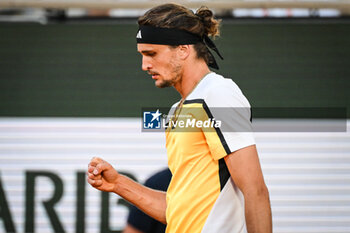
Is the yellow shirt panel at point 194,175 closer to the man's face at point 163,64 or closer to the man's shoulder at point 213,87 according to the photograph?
the man's shoulder at point 213,87

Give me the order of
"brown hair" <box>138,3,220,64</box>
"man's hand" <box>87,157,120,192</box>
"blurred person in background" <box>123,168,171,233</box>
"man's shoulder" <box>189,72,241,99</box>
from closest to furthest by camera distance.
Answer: "man's shoulder" <box>189,72,241,99</box>, "man's hand" <box>87,157,120,192</box>, "brown hair" <box>138,3,220,64</box>, "blurred person in background" <box>123,168,171,233</box>

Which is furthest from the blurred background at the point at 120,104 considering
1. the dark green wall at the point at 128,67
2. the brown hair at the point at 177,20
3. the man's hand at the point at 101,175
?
the man's hand at the point at 101,175

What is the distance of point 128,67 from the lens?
6316mm

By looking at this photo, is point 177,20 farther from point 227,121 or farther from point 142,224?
point 142,224

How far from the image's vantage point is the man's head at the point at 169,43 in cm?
270

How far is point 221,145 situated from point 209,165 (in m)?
0.14

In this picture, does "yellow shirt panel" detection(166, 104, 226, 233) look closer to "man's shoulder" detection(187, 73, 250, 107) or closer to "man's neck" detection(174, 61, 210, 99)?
"man's shoulder" detection(187, 73, 250, 107)

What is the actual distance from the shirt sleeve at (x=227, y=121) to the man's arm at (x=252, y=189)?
0.15ft

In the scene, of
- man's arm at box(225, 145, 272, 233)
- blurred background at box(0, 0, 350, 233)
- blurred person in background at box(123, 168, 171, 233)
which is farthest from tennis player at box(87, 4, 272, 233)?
blurred background at box(0, 0, 350, 233)

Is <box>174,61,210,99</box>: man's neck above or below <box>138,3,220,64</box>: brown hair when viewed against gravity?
below

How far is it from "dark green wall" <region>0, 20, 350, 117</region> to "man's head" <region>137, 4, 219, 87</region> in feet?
11.2

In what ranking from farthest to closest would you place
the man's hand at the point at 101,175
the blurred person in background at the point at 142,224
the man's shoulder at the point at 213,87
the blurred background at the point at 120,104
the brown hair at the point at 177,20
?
1. the blurred background at the point at 120,104
2. the blurred person in background at the point at 142,224
3. the brown hair at the point at 177,20
4. the man's hand at the point at 101,175
5. the man's shoulder at the point at 213,87

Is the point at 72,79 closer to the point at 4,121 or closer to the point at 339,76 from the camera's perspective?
the point at 4,121

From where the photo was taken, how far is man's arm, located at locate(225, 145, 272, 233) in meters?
2.26
